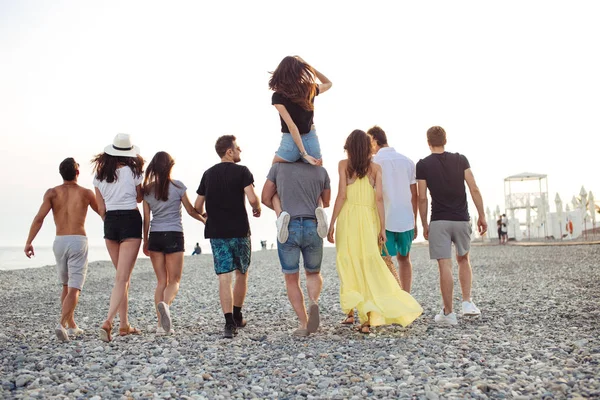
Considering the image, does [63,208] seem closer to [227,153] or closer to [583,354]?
[227,153]

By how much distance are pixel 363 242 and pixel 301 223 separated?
0.66m

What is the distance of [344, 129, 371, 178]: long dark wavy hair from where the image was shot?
231 inches

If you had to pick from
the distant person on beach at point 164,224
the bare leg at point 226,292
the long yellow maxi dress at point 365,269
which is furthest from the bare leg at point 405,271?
the distant person on beach at point 164,224

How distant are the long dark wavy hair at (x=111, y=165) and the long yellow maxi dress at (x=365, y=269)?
222 cm

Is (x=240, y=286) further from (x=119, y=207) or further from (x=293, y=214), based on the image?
(x=119, y=207)

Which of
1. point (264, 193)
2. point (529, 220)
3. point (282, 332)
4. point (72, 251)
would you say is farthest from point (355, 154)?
point (529, 220)

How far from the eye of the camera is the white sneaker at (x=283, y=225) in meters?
5.63

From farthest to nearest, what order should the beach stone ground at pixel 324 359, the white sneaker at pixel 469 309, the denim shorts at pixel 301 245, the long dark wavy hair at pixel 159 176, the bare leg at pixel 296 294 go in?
the white sneaker at pixel 469 309
the long dark wavy hair at pixel 159 176
the bare leg at pixel 296 294
the denim shorts at pixel 301 245
the beach stone ground at pixel 324 359

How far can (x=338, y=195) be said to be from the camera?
19.6 feet

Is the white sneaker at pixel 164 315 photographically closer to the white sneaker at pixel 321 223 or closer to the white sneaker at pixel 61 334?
the white sneaker at pixel 61 334

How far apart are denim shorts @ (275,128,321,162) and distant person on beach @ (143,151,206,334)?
124cm

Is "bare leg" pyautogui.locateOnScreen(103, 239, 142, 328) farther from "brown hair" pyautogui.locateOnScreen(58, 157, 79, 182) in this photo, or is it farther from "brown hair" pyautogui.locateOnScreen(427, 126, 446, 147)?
"brown hair" pyautogui.locateOnScreen(427, 126, 446, 147)

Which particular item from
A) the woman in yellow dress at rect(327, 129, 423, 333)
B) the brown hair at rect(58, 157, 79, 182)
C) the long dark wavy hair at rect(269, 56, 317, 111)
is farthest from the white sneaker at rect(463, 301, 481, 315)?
the brown hair at rect(58, 157, 79, 182)

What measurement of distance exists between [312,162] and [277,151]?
402 millimetres
